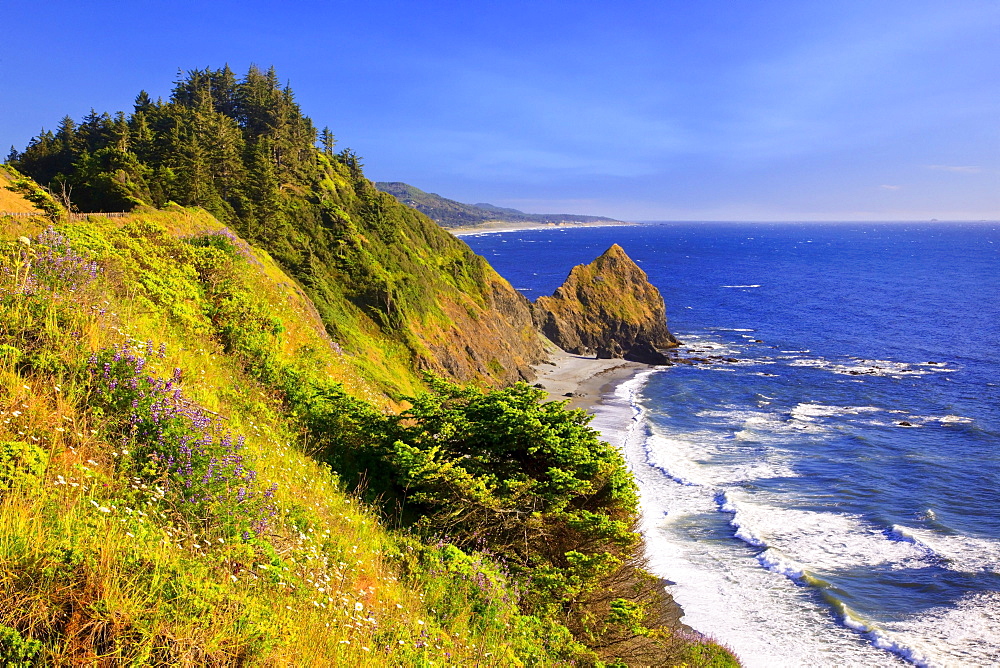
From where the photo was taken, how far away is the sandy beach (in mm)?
46516

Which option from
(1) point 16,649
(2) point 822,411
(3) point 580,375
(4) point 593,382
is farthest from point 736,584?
(3) point 580,375

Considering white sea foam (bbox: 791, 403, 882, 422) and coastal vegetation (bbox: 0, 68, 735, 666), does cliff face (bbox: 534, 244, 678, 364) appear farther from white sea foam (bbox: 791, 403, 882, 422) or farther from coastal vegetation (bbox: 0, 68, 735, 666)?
coastal vegetation (bbox: 0, 68, 735, 666)

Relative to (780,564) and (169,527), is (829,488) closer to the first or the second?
(780,564)

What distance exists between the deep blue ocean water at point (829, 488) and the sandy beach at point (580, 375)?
94.9 inches

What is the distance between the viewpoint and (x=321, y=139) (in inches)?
2104

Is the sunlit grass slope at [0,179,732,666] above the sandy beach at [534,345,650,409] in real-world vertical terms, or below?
above

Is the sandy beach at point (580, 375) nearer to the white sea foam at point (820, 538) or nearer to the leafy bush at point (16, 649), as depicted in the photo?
the white sea foam at point (820, 538)

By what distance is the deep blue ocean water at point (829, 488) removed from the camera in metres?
17.8

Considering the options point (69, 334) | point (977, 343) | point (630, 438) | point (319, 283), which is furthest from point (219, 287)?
point (977, 343)

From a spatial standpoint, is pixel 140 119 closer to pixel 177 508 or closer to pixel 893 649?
pixel 177 508

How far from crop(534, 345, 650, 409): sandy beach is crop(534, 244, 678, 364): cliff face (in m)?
2.02

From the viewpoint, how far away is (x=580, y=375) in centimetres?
5400

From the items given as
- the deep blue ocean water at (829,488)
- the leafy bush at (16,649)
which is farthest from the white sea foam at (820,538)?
the leafy bush at (16,649)

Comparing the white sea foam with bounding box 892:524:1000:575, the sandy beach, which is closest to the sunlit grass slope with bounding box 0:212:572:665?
the white sea foam with bounding box 892:524:1000:575
